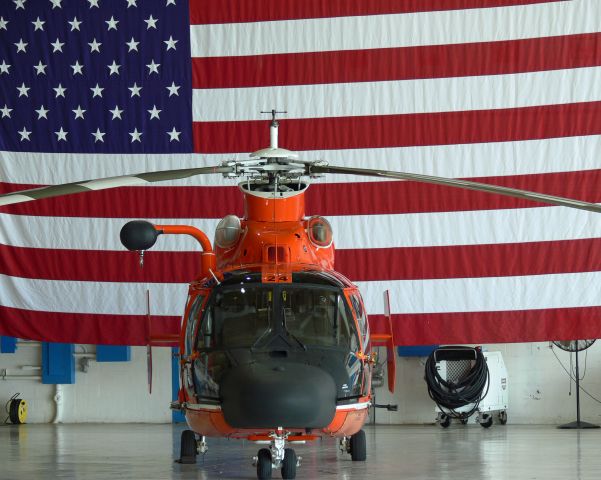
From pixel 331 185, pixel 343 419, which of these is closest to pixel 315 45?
pixel 331 185

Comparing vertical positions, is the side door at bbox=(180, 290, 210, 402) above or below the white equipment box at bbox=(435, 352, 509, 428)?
above

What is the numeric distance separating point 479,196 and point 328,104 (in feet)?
5.79

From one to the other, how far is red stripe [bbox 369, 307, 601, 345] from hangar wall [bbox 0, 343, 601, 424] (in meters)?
1.88

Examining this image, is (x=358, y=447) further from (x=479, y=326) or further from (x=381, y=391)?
(x=381, y=391)

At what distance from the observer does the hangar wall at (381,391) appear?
11.1 meters

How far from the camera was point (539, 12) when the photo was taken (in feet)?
31.4

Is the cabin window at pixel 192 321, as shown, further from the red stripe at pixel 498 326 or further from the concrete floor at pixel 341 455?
the red stripe at pixel 498 326

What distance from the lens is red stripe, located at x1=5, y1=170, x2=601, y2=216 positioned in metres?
9.40

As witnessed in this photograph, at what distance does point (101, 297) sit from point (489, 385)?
13.9ft

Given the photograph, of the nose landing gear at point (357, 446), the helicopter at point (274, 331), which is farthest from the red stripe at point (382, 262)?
the helicopter at point (274, 331)

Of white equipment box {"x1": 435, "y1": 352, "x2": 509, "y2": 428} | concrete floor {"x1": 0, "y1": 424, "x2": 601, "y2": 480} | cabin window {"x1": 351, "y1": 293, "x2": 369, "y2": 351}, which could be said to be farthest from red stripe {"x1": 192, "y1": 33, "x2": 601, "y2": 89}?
cabin window {"x1": 351, "y1": 293, "x2": 369, "y2": 351}

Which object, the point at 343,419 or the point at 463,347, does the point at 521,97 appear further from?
the point at 343,419

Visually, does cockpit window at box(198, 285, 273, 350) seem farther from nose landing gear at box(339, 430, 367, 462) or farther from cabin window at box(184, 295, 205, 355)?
nose landing gear at box(339, 430, 367, 462)

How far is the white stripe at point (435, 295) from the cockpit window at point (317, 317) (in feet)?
11.1
